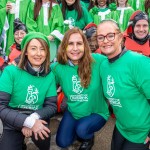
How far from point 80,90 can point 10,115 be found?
847 mm

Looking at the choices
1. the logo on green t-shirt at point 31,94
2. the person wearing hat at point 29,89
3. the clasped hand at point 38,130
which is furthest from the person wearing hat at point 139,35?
the clasped hand at point 38,130

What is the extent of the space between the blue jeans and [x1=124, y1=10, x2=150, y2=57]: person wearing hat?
1560mm

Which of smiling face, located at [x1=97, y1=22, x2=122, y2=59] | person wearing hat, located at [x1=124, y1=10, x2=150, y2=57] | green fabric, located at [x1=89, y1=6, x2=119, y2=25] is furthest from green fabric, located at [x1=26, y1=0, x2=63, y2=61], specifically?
smiling face, located at [x1=97, y1=22, x2=122, y2=59]

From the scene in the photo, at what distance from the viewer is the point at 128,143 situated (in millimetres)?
2668

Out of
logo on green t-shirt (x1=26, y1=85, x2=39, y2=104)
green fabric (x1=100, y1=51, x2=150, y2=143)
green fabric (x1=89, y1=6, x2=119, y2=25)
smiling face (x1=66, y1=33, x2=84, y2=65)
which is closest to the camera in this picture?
green fabric (x1=100, y1=51, x2=150, y2=143)

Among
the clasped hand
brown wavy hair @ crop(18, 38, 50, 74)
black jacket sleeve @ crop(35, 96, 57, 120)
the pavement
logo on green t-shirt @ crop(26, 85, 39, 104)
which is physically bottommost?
the pavement

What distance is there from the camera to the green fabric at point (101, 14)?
569 centimetres

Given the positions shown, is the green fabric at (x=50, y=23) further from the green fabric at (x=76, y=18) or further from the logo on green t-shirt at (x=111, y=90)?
the logo on green t-shirt at (x=111, y=90)

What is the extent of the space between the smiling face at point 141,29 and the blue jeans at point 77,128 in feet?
5.40

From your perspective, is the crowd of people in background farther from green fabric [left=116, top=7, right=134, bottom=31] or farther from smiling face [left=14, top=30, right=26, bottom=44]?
green fabric [left=116, top=7, right=134, bottom=31]

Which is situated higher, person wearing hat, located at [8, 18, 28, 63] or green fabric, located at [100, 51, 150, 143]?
person wearing hat, located at [8, 18, 28, 63]

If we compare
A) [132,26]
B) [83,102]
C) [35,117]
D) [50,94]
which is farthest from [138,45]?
[35,117]

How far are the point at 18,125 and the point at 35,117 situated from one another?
0.18 m

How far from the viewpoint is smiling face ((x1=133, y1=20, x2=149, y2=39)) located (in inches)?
166
